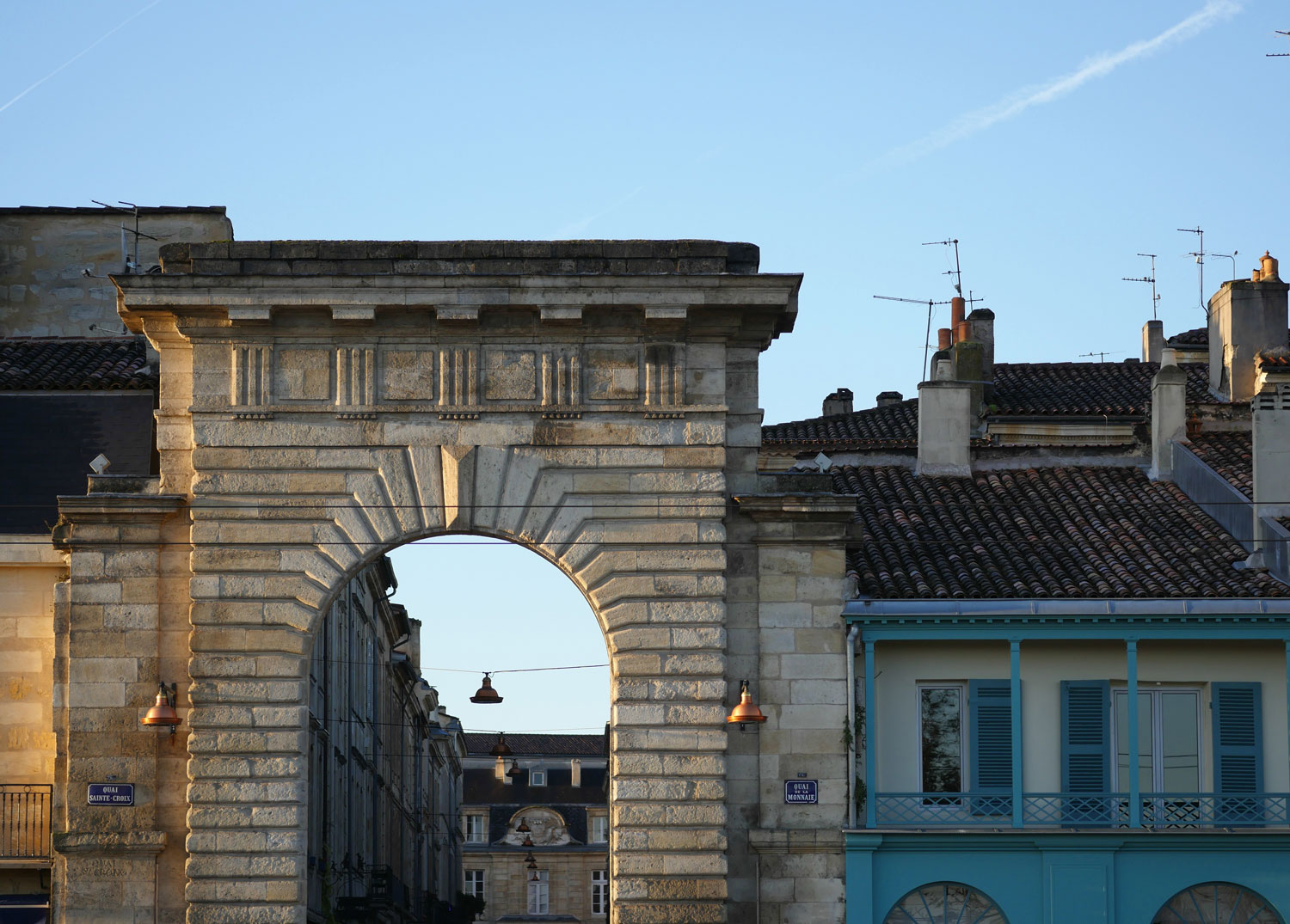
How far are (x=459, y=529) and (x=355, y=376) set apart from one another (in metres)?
2.17

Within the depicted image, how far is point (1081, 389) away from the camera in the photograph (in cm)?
4059

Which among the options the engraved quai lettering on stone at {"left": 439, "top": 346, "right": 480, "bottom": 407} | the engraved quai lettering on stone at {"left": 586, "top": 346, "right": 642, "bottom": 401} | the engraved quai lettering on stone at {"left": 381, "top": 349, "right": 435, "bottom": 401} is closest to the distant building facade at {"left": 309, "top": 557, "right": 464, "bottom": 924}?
the engraved quai lettering on stone at {"left": 381, "top": 349, "right": 435, "bottom": 401}

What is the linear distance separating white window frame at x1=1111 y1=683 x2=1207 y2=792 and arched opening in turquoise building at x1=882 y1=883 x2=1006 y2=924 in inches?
88.3

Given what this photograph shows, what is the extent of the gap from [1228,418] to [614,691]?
14.9m

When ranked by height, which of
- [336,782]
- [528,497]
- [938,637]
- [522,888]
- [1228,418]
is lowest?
[522,888]

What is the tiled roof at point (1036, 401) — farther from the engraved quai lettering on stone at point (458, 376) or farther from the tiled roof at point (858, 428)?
the engraved quai lettering on stone at point (458, 376)

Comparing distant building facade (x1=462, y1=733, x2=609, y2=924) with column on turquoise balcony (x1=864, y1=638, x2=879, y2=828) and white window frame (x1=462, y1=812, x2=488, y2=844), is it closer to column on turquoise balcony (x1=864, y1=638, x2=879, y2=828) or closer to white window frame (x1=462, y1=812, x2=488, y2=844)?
white window frame (x1=462, y1=812, x2=488, y2=844)

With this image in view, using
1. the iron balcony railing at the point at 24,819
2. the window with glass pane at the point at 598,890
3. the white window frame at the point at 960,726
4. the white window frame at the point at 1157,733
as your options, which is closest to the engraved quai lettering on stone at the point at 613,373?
the white window frame at the point at 960,726

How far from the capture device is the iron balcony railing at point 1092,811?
24.0 meters

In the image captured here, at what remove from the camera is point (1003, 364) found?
42.7m

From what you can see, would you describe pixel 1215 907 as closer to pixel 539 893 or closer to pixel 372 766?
pixel 372 766

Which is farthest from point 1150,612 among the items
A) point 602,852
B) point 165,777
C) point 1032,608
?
point 602,852

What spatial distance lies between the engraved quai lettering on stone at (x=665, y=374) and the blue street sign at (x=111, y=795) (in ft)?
24.3

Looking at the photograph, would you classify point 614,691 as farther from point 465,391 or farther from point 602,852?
point 602,852
